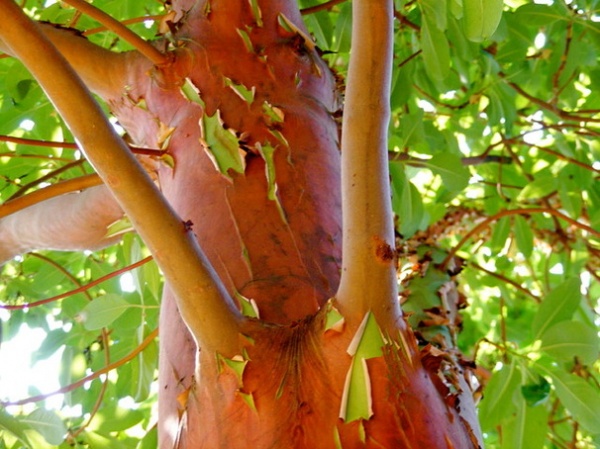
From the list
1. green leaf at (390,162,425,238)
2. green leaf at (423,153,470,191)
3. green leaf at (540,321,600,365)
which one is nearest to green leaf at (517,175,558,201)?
green leaf at (390,162,425,238)

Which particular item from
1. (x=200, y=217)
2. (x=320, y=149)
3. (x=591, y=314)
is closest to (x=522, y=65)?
(x=591, y=314)

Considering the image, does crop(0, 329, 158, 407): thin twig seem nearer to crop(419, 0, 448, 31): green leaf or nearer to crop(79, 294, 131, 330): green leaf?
crop(79, 294, 131, 330): green leaf

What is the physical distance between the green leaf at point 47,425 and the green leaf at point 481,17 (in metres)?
0.87

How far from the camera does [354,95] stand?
0.74 meters

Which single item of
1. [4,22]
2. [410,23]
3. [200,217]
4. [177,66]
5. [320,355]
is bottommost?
[320,355]

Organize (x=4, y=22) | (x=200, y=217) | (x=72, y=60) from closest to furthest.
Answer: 1. (x=4, y=22)
2. (x=200, y=217)
3. (x=72, y=60)

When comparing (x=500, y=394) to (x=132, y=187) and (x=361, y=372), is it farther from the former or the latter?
(x=132, y=187)

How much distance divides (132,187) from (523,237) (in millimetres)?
1637

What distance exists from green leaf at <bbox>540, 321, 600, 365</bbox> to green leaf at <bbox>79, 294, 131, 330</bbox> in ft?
2.68

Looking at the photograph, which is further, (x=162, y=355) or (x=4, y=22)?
(x=162, y=355)

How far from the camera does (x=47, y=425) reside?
1.12 m

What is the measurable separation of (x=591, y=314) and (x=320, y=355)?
61.2 inches

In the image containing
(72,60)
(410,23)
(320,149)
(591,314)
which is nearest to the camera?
(320,149)

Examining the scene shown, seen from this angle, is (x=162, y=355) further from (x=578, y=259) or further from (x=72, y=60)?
(x=578, y=259)
